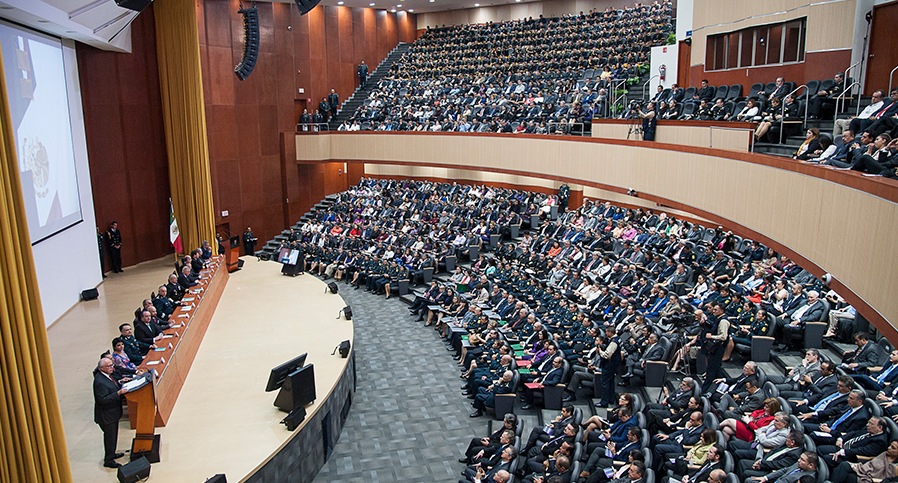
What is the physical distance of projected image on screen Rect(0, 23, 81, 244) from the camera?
8.12 meters

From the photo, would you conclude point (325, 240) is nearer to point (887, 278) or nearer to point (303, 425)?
point (303, 425)

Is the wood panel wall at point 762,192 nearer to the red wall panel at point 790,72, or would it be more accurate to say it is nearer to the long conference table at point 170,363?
the red wall panel at point 790,72

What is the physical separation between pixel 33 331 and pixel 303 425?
8.66 ft

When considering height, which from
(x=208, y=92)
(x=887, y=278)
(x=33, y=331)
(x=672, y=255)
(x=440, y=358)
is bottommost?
(x=440, y=358)

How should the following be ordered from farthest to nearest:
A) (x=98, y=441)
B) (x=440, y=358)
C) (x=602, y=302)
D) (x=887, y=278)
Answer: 1. (x=440, y=358)
2. (x=602, y=302)
3. (x=98, y=441)
4. (x=887, y=278)

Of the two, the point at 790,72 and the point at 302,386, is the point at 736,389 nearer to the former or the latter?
the point at 302,386

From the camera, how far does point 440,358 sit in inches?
396

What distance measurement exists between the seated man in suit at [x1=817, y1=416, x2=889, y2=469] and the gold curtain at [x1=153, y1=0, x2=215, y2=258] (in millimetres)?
12297

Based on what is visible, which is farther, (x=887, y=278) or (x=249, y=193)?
(x=249, y=193)

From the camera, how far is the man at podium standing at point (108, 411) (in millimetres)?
5516

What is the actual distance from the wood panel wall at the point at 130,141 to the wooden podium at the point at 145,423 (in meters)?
7.98

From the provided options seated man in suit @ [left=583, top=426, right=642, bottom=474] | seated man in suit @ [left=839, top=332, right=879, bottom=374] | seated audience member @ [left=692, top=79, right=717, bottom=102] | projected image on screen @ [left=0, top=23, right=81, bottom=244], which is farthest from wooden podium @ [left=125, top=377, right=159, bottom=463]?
seated audience member @ [left=692, top=79, right=717, bottom=102]

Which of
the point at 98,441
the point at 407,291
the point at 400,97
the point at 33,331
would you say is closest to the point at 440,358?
the point at 407,291

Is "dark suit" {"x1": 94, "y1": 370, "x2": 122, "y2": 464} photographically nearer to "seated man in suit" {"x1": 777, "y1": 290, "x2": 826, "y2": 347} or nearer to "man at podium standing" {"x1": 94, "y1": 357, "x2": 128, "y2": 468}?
"man at podium standing" {"x1": 94, "y1": 357, "x2": 128, "y2": 468}
